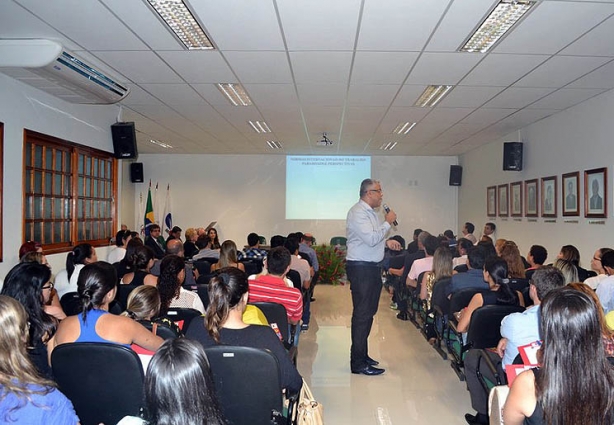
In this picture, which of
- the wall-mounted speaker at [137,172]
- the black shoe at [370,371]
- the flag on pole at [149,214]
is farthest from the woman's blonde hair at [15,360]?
the wall-mounted speaker at [137,172]

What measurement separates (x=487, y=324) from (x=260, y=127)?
647cm

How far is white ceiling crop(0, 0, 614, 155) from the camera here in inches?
159

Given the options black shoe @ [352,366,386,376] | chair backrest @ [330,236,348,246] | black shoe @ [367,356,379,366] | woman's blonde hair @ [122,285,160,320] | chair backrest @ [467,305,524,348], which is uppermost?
woman's blonde hair @ [122,285,160,320]

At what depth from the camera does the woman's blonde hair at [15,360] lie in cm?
161

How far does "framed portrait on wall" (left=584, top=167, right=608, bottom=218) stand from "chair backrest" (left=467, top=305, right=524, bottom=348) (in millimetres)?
3545

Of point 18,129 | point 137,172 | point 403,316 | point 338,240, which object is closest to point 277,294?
point 18,129

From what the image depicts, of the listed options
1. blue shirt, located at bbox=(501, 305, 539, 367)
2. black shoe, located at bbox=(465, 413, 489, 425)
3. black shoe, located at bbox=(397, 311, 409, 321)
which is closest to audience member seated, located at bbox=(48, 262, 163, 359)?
blue shirt, located at bbox=(501, 305, 539, 367)

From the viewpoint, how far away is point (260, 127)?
30.9ft

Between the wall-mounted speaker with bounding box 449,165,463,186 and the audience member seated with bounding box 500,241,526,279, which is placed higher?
the wall-mounted speaker with bounding box 449,165,463,186

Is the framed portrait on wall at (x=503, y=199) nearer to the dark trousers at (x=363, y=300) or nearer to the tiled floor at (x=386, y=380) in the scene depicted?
the tiled floor at (x=386, y=380)

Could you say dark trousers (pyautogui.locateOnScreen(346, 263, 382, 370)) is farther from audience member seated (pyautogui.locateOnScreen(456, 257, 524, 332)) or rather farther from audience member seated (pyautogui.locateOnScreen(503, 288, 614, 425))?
audience member seated (pyautogui.locateOnScreen(503, 288, 614, 425))

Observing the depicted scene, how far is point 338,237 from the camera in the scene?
13336 millimetres

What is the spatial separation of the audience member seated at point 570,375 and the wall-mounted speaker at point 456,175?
456 inches

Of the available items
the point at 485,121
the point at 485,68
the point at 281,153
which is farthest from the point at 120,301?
the point at 281,153
